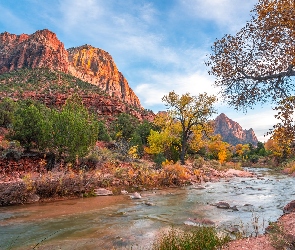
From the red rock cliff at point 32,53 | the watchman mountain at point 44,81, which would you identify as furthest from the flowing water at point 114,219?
the red rock cliff at point 32,53

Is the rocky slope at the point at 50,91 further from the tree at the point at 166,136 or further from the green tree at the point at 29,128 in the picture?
the green tree at the point at 29,128

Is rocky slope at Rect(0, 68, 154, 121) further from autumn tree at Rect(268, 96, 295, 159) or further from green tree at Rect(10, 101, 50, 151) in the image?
autumn tree at Rect(268, 96, 295, 159)

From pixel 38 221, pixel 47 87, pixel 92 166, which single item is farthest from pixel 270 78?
pixel 47 87

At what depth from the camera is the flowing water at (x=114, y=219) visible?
24.9 ft

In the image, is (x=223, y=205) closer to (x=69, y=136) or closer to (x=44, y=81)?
(x=69, y=136)

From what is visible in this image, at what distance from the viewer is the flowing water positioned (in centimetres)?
760

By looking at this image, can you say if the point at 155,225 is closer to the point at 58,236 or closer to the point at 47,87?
the point at 58,236

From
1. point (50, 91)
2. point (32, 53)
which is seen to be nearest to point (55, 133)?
point (50, 91)

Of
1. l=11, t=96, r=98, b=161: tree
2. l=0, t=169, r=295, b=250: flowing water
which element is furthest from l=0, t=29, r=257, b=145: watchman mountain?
l=0, t=169, r=295, b=250: flowing water

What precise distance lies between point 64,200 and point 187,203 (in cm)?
624

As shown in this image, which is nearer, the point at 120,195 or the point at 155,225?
the point at 155,225

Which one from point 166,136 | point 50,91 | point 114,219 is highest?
point 50,91

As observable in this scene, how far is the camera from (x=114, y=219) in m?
10.2

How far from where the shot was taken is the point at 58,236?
804cm
